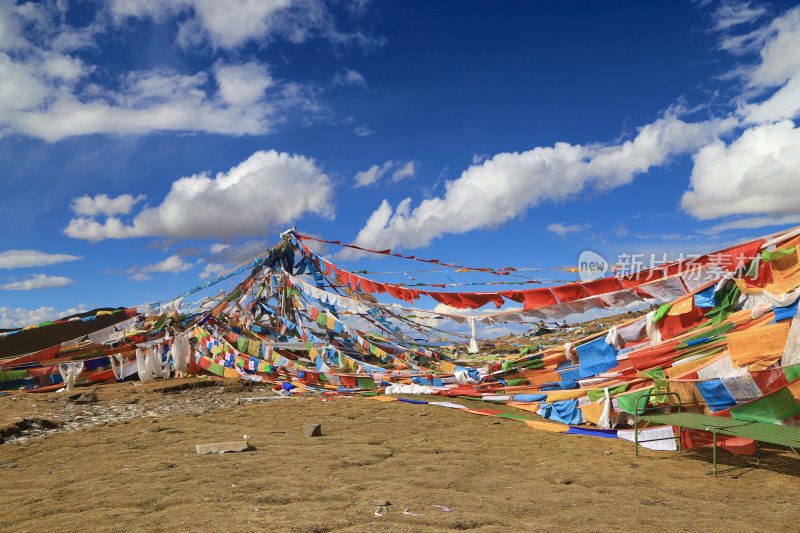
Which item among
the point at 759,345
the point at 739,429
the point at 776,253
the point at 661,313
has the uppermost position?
the point at 776,253

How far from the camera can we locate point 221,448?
24.1ft

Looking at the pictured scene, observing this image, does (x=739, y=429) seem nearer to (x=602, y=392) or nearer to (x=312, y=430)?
(x=602, y=392)

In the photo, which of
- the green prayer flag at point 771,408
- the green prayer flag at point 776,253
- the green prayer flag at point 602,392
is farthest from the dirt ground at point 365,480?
the green prayer flag at point 776,253

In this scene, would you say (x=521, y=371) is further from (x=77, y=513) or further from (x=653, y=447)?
(x=77, y=513)

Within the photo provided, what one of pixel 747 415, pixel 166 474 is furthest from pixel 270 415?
pixel 747 415

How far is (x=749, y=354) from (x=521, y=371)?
15.2ft

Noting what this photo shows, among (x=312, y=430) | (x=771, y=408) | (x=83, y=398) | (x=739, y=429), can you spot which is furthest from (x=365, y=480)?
(x=83, y=398)

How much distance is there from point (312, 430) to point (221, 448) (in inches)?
60.9

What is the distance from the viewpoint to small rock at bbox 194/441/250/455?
7.26m

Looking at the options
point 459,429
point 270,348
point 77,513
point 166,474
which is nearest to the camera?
point 77,513

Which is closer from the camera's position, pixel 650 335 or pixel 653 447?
pixel 653 447

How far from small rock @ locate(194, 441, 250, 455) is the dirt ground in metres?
0.16

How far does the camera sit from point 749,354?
7238mm

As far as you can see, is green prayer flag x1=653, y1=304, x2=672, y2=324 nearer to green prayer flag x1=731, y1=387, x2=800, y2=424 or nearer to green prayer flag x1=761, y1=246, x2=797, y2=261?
green prayer flag x1=761, y1=246, x2=797, y2=261
